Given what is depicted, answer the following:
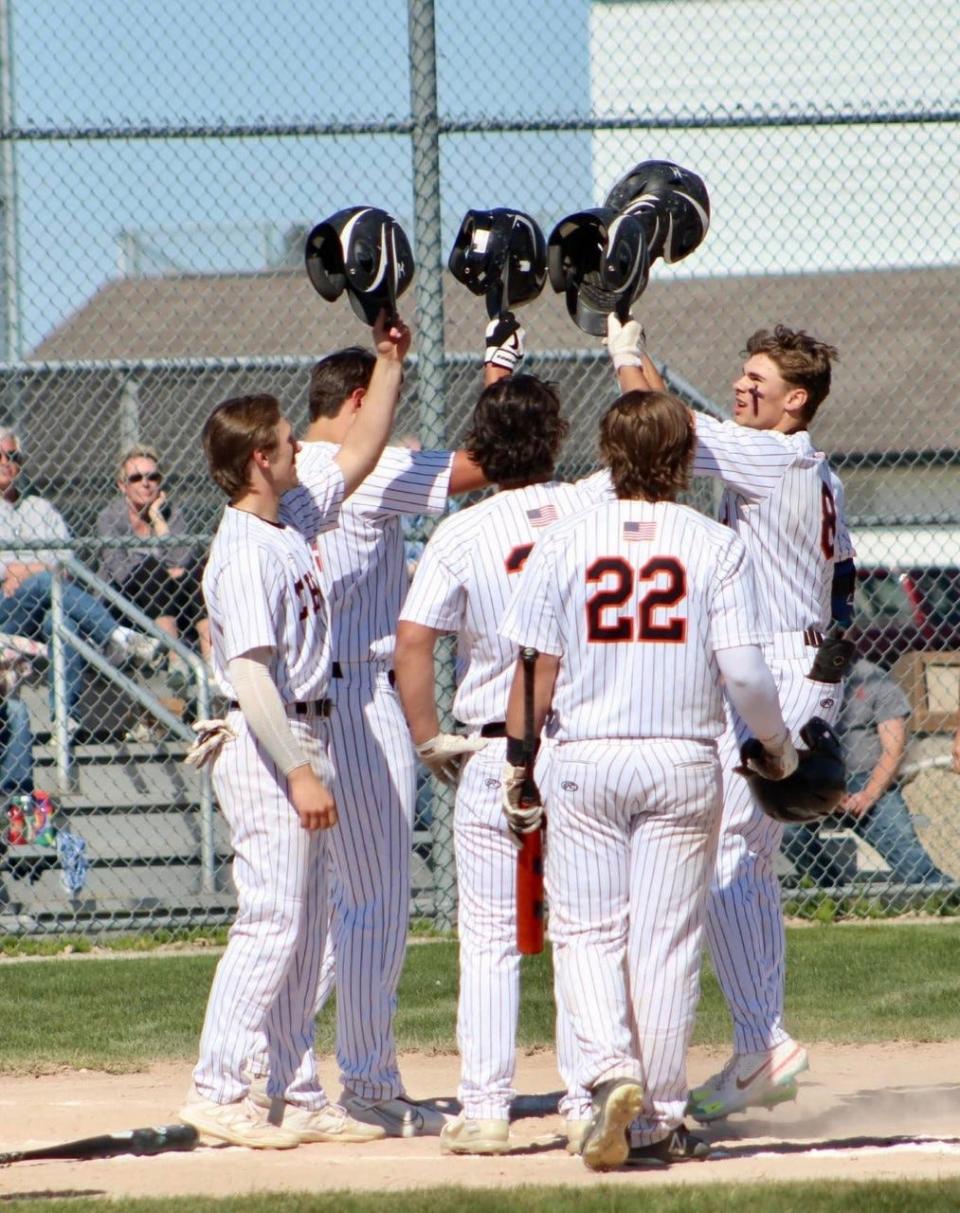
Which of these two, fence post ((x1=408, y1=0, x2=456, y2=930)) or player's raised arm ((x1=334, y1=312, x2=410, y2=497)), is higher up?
fence post ((x1=408, y1=0, x2=456, y2=930))

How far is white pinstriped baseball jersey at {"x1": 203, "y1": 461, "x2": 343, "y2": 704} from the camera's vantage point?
459cm

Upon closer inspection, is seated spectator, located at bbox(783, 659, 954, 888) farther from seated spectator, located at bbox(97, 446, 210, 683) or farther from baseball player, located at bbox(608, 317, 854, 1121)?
baseball player, located at bbox(608, 317, 854, 1121)

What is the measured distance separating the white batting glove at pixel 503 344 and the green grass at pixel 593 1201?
7.85 ft

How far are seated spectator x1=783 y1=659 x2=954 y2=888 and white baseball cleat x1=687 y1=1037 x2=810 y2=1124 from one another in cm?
327

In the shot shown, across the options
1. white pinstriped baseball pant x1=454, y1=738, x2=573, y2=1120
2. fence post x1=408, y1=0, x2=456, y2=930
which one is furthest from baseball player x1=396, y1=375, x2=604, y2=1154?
fence post x1=408, y1=0, x2=456, y2=930

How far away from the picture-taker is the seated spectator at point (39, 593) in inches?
332

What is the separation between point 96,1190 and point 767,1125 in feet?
6.18

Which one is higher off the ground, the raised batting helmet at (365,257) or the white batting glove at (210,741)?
the raised batting helmet at (365,257)

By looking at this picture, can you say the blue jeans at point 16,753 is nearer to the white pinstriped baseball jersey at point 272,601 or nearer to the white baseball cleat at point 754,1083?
the white pinstriped baseball jersey at point 272,601

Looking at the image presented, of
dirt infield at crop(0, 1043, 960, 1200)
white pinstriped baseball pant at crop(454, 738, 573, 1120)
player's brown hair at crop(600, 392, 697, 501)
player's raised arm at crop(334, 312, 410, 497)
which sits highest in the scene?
player's raised arm at crop(334, 312, 410, 497)

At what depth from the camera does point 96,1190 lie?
424cm

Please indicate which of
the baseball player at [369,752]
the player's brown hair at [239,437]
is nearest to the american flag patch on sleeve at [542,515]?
the baseball player at [369,752]

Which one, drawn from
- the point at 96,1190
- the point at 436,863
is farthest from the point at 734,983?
the point at 436,863

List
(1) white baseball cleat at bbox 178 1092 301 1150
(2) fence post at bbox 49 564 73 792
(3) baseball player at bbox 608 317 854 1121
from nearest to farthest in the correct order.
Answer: (1) white baseball cleat at bbox 178 1092 301 1150, (3) baseball player at bbox 608 317 854 1121, (2) fence post at bbox 49 564 73 792
